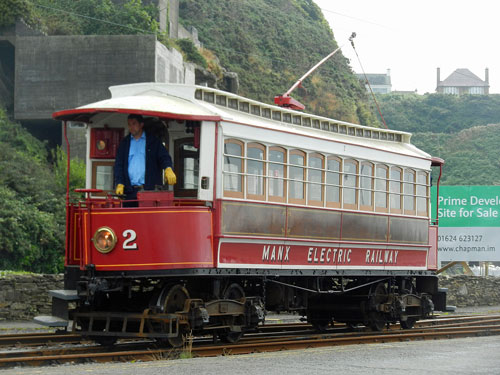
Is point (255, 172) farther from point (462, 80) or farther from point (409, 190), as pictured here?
point (462, 80)

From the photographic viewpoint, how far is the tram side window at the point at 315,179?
647 inches

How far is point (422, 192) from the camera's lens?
793 inches

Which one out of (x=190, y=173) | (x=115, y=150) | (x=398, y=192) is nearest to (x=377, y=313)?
(x=398, y=192)

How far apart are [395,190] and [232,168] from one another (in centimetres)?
553

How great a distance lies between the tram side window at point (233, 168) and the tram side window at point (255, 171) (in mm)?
206

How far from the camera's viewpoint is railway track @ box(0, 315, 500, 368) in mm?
12607

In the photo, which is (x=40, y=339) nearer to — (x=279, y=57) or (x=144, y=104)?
(x=144, y=104)

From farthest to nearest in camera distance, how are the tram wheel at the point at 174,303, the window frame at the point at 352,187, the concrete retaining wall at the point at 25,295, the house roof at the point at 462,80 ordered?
the house roof at the point at 462,80 → the concrete retaining wall at the point at 25,295 → the window frame at the point at 352,187 → the tram wheel at the point at 174,303

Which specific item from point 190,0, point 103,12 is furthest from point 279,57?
point 103,12

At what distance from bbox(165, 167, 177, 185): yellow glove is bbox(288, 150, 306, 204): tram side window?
2474mm

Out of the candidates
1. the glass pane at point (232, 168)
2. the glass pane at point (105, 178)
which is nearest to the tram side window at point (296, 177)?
the glass pane at point (232, 168)

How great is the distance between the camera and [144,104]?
14.1 meters

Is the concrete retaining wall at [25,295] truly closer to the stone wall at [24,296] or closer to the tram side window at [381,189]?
the stone wall at [24,296]

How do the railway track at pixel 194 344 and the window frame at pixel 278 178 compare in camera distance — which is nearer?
the railway track at pixel 194 344
